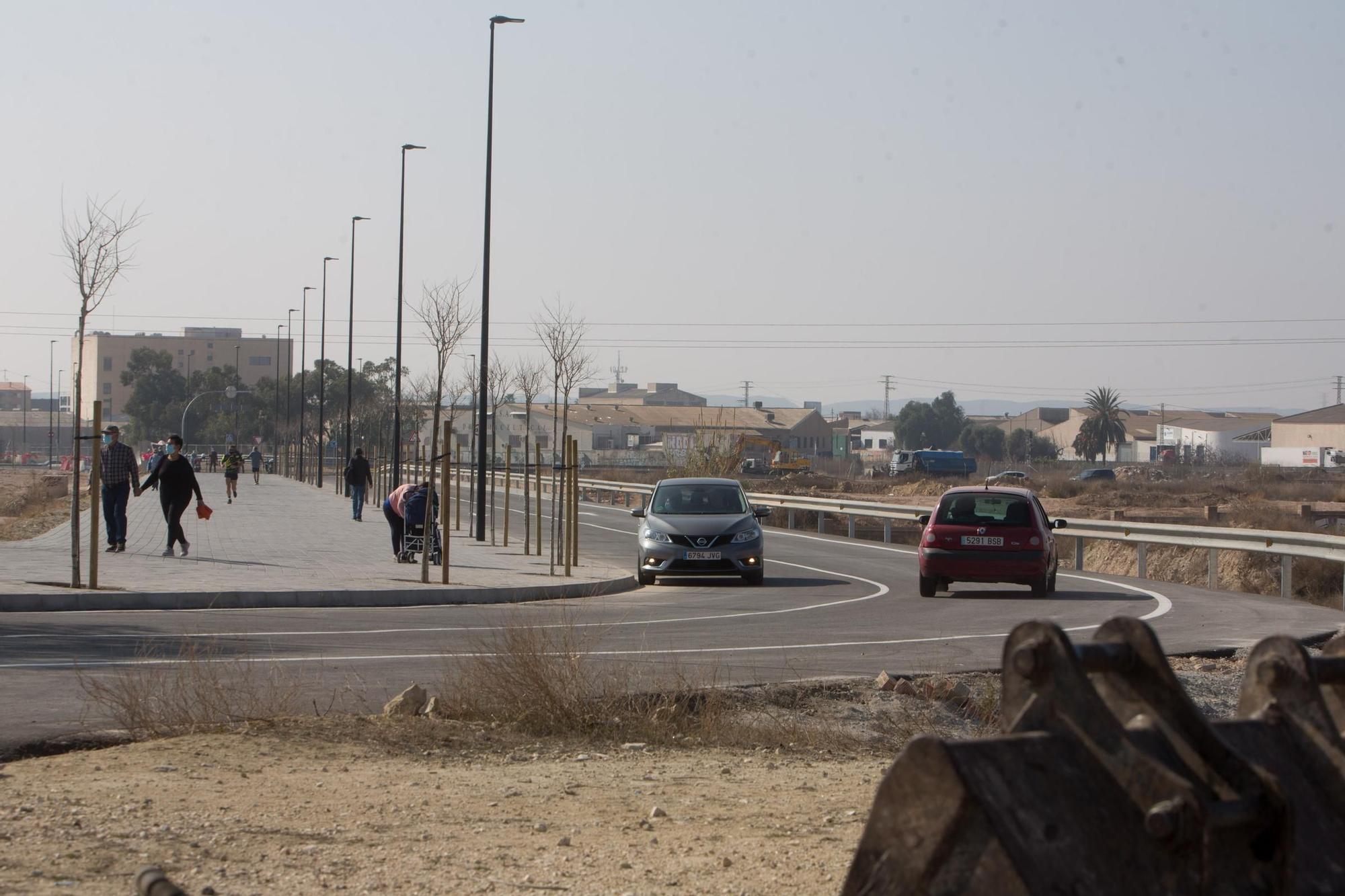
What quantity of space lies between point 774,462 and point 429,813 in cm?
10328

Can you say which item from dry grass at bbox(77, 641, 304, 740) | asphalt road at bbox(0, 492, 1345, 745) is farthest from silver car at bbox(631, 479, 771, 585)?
dry grass at bbox(77, 641, 304, 740)

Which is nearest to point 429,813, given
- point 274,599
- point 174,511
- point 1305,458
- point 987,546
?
point 274,599

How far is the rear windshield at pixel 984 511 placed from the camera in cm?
2050

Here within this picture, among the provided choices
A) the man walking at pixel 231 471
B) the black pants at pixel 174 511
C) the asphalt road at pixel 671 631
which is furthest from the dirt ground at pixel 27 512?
the asphalt road at pixel 671 631

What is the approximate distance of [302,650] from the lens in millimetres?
12930

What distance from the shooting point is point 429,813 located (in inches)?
239

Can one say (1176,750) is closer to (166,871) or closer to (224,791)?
(166,871)

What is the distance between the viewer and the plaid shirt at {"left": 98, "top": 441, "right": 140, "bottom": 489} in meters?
23.2

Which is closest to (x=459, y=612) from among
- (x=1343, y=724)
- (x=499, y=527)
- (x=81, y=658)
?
(x=81, y=658)

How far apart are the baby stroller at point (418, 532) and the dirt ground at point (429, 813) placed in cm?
1382

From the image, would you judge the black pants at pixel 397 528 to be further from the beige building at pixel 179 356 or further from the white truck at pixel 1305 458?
the beige building at pixel 179 356

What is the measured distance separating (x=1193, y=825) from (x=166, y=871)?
11.6ft

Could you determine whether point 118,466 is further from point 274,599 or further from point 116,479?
point 274,599

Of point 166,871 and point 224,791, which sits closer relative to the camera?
point 166,871
